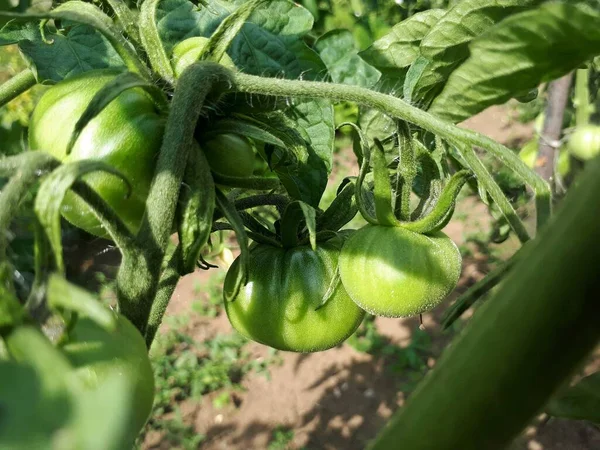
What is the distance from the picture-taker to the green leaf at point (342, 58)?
4.25 ft

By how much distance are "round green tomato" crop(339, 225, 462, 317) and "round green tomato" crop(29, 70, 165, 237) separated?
35 cm

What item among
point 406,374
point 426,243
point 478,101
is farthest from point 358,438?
point 478,101

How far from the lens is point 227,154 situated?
90 cm

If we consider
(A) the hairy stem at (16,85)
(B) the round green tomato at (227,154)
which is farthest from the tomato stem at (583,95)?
(A) the hairy stem at (16,85)

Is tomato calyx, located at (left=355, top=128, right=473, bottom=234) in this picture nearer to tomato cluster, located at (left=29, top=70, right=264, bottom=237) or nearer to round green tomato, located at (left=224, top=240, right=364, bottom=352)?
round green tomato, located at (left=224, top=240, right=364, bottom=352)

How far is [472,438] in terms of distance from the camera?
0.26 meters

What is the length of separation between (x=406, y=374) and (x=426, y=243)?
305 centimetres

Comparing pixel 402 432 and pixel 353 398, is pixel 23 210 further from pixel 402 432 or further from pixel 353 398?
pixel 353 398

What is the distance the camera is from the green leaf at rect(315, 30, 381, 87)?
1297mm

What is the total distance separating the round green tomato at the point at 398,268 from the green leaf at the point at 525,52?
0.24 metres

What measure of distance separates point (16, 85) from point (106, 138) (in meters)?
0.34

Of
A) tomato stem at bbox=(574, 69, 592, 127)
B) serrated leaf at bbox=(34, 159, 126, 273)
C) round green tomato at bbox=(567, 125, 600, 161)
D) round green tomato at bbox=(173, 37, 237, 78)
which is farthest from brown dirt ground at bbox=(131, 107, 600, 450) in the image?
serrated leaf at bbox=(34, 159, 126, 273)

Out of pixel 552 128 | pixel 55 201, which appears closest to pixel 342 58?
pixel 55 201

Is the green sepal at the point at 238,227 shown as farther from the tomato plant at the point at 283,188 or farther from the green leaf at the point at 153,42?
the green leaf at the point at 153,42
